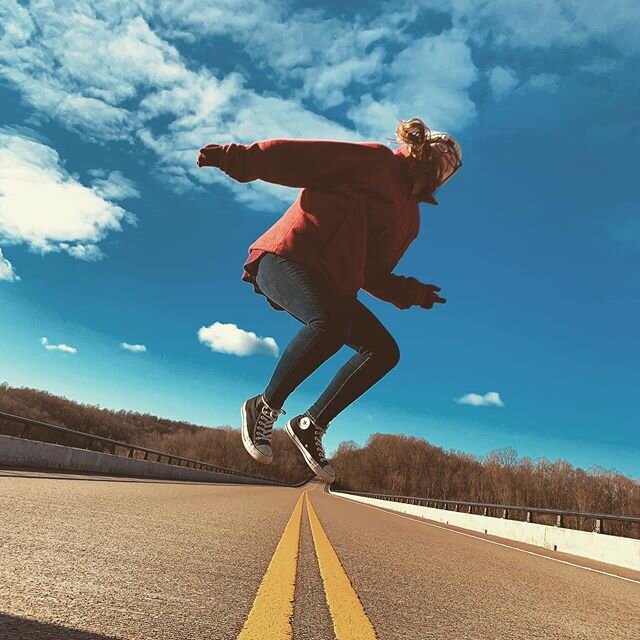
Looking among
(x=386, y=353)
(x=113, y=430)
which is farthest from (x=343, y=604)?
(x=113, y=430)

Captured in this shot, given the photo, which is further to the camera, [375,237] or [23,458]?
[23,458]

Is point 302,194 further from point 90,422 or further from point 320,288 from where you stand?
point 90,422

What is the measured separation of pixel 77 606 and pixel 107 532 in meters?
1.93

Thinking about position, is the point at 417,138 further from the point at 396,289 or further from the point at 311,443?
the point at 311,443

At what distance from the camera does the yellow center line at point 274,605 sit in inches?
67.1

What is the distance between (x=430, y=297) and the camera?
433cm

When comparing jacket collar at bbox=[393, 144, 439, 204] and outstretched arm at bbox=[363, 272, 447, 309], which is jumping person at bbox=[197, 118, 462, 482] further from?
outstretched arm at bbox=[363, 272, 447, 309]

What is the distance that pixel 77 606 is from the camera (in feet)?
5.62

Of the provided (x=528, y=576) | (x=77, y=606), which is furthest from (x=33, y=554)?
(x=528, y=576)

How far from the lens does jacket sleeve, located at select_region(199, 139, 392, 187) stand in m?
3.12

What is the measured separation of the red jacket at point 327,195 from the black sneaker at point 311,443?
1.02m

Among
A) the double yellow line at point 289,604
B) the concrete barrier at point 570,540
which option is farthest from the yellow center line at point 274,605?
the concrete barrier at point 570,540

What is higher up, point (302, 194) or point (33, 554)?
point (302, 194)

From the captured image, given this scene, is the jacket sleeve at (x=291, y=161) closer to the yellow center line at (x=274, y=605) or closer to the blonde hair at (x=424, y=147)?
the blonde hair at (x=424, y=147)
